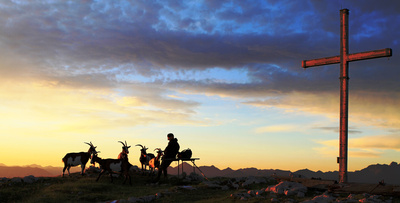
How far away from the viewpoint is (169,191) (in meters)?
20.8

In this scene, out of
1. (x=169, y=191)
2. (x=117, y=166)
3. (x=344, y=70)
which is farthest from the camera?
(x=117, y=166)

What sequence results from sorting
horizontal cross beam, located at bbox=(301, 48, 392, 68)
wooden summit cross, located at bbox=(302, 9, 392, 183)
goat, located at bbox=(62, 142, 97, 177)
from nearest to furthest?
1. horizontal cross beam, located at bbox=(301, 48, 392, 68)
2. wooden summit cross, located at bbox=(302, 9, 392, 183)
3. goat, located at bbox=(62, 142, 97, 177)

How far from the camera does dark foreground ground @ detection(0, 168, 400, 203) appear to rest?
716 inches

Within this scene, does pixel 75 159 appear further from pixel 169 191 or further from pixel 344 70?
pixel 344 70

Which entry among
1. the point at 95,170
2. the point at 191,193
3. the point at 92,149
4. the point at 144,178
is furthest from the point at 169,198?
the point at 95,170

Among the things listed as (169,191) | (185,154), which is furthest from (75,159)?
(169,191)

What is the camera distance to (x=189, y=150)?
2612 cm

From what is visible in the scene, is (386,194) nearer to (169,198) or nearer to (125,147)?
(169,198)

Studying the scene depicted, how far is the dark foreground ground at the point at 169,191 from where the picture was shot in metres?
18.2

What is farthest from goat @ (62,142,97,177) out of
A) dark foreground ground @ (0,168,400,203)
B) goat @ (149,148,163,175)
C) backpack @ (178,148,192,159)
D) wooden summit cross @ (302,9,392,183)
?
wooden summit cross @ (302,9,392,183)

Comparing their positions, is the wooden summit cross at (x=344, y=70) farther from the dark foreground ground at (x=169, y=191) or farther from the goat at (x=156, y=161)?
the goat at (x=156, y=161)

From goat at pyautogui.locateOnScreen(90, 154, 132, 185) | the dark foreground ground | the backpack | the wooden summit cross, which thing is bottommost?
the dark foreground ground

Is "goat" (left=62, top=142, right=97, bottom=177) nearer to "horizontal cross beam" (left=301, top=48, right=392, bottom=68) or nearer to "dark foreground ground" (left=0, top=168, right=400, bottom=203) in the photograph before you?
"dark foreground ground" (left=0, top=168, right=400, bottom=203)

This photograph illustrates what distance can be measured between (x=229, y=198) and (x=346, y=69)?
10.7 m
